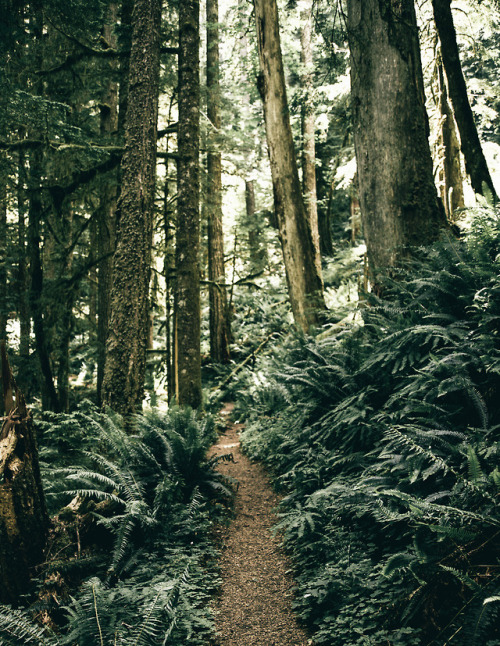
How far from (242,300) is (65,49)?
10075 mm

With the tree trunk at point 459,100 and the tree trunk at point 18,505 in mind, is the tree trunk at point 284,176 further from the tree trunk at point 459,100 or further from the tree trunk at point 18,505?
the tree trunk at point 18,505

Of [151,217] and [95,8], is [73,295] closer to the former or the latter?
[151,217]

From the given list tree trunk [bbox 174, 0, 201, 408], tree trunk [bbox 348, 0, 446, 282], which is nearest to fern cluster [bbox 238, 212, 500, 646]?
tree trunk [bbox 348, 0, 446, 282]

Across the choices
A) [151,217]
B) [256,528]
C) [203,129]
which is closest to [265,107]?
[203,129]

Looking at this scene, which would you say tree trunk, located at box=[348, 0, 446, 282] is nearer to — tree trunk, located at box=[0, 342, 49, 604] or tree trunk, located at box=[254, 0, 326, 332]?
tree trunk, located at box=[254, 0, 326, 332]

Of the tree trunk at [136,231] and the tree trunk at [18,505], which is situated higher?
the tree trunk at [136,231]

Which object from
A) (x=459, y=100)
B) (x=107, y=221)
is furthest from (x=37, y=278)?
(x=459, y=100)

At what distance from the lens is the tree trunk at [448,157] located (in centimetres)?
789

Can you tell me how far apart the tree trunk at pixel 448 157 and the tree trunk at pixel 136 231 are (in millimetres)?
5133

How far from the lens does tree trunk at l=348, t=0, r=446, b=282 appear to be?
6027 millimetres

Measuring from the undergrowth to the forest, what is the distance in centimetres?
2

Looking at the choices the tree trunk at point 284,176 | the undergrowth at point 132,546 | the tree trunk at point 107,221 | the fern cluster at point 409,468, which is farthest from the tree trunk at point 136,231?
the tree trunk at point 284,176

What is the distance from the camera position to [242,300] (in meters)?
17.1

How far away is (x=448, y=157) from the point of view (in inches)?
315
